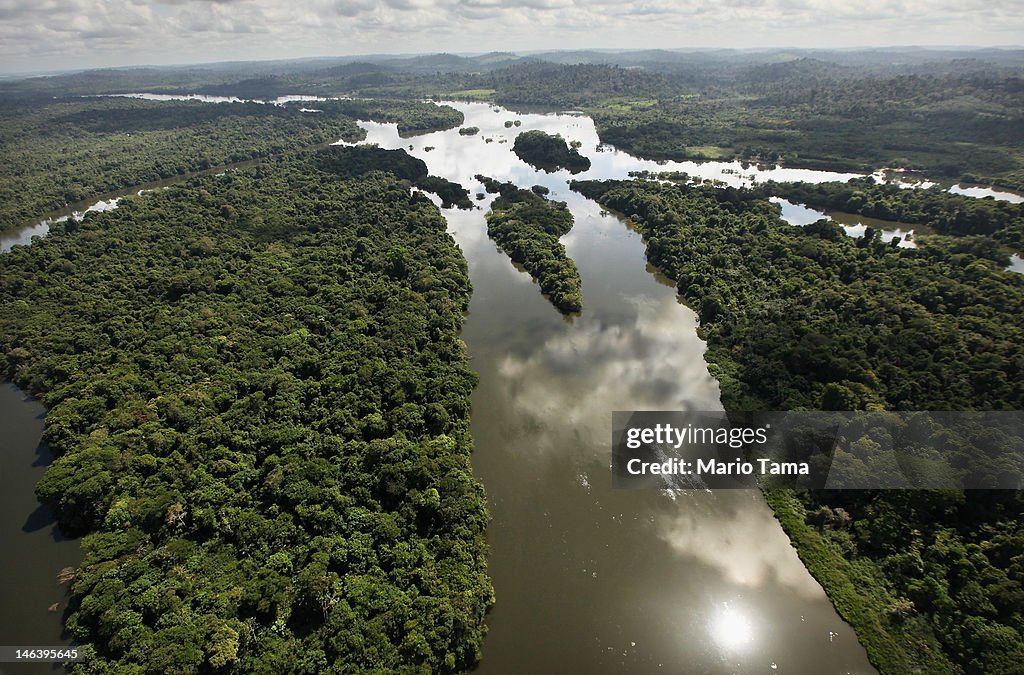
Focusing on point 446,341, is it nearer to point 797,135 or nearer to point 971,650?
point 971,650

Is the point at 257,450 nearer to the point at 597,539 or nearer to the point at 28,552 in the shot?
the point at 28,552

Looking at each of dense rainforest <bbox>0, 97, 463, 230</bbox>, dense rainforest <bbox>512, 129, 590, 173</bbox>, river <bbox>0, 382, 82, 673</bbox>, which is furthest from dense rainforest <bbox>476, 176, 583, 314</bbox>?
dense rainforest <bbox>0, 97, 463, 230</bbox>

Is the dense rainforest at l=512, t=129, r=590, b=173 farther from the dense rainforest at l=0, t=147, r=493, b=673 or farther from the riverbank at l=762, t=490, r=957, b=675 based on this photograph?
the riverbank at l=762, t=490, r=957, b=675

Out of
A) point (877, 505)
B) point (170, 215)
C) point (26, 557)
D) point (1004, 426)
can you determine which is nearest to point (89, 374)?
point (26, 557)

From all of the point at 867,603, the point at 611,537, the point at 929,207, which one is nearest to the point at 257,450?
the point at 611,537

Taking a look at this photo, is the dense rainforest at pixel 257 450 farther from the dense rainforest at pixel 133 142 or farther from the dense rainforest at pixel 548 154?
the dense rainforest at pixel 548 154

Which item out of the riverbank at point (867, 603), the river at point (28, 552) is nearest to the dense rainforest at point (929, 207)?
the riverbank at point (867, 603)
